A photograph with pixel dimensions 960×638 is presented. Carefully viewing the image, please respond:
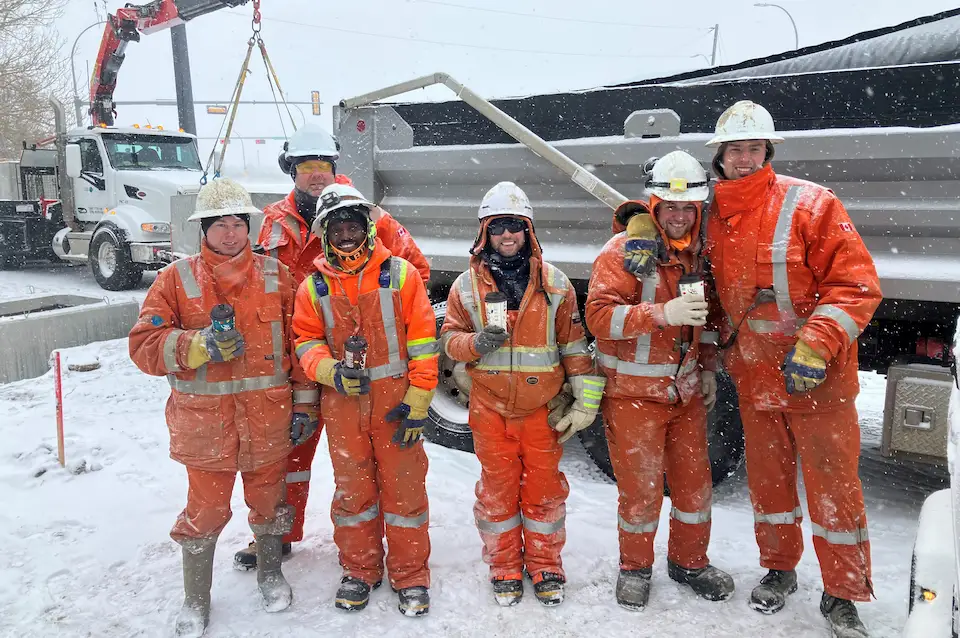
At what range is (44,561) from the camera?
325cm

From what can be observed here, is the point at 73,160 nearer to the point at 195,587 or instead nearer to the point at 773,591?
the point at 195,587

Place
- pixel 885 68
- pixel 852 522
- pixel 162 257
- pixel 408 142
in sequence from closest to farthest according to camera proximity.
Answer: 1. pixel 852 522
2. pixel 885 68
3. pixel 408 142
4. pixel 162 257

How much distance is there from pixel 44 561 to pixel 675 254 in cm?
313

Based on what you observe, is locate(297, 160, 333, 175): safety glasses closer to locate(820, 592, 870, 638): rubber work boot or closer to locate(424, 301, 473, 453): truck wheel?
locate(424, 301, 473, 453): truck wheel

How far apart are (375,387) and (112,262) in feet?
30.5

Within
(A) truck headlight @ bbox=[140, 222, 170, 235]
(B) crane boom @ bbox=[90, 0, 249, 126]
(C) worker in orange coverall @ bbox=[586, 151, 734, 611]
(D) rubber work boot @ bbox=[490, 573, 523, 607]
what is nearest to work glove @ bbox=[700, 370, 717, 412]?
(C) worker in orange coverall @ bbox=[586, 151, 734, 611]

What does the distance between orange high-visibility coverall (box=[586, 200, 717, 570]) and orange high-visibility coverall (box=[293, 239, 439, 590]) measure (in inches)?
29.5

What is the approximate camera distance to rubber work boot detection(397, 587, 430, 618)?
2885 millimetres

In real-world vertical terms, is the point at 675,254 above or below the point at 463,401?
above

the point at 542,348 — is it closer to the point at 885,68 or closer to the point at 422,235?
the point at 422,235

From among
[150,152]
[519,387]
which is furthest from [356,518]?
[150,152]

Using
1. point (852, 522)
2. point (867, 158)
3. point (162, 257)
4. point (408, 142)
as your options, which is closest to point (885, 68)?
point (867, 158)

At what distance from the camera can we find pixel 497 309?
2.77 metres

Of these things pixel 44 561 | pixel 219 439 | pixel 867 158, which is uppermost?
pixel 867 158
